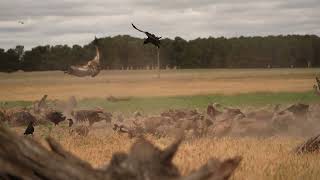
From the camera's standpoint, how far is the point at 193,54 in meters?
92.2

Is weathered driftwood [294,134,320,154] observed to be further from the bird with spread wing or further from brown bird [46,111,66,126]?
brown bird [46,111,66,126]

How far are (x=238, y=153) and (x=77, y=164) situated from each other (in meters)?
7.12

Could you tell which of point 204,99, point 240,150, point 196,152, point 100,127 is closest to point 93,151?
point 196,152

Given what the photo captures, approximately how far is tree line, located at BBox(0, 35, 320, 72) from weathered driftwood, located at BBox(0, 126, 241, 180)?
5086 centimetres

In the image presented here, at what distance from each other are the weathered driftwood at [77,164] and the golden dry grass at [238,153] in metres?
4.03

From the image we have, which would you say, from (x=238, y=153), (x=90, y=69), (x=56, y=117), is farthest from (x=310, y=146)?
(x=56, y=117)

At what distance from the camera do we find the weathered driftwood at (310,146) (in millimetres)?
11969

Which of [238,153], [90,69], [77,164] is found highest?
[90,69]

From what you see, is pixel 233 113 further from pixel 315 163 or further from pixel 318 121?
pixel 315 163

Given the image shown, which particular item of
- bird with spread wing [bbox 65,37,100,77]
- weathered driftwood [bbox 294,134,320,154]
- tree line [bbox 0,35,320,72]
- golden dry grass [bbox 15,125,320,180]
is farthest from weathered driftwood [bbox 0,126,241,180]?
tree line [bbox 0,35,320,72]

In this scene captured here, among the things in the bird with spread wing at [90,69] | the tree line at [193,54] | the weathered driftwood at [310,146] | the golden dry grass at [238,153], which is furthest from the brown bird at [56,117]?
the tree line at [193,54]

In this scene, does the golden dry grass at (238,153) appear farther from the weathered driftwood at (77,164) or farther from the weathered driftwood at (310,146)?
the weathered driftwood at (77,164)

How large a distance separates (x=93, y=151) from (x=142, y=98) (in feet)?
76.0

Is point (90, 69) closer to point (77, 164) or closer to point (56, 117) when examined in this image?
point (56, 117)
